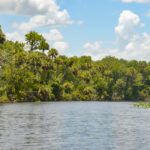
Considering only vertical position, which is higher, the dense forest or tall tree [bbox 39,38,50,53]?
tall tree [bbox 39,38,50,53]

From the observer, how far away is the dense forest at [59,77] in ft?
340

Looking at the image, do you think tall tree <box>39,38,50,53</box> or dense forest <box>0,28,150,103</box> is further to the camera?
tall tree <box>39,38,50,53</box>

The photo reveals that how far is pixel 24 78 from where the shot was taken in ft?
342

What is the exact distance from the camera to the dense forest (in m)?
104

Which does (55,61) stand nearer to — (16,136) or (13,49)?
(13,49)

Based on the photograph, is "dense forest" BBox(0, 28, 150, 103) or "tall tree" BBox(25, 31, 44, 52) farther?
"tall tree" BBox(25, 31, 44, 52)

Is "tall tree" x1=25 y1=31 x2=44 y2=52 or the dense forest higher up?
"tall tree" x1=25 y1=31 x2=44 y2=52

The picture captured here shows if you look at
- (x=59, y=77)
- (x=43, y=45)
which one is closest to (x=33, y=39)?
(x=43, y=45)

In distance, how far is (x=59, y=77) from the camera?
13488 centimetres

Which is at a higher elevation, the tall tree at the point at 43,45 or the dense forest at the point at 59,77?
the tall tree at the point at 43,45

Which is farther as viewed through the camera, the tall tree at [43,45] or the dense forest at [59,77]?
the tall tree at [43,45]

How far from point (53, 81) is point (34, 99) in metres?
14.2

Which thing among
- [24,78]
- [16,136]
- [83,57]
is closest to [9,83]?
[24,78]

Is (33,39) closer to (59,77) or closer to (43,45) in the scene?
(43,45)
